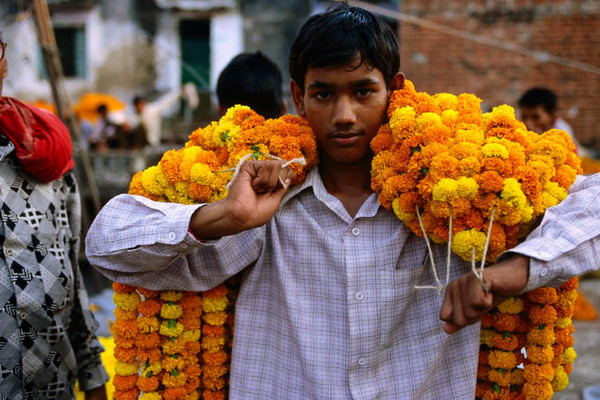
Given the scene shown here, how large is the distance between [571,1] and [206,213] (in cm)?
988

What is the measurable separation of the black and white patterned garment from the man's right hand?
2.91ft

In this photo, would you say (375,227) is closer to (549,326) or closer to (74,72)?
(549,326)

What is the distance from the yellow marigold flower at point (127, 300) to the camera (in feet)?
7.16

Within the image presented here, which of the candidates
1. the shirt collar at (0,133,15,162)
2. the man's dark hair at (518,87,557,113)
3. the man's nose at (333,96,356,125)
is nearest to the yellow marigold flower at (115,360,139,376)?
the shirt collar at (0,133,15,162)

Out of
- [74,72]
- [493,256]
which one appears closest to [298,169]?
[493,256]

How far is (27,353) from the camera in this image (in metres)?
2.25

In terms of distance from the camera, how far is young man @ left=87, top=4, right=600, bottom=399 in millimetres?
1929

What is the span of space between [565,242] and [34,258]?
2099mm

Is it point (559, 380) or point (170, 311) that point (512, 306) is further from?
point (170, 311)

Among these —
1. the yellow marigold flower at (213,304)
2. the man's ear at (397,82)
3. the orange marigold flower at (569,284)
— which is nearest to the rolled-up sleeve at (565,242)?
the orange marigold flower at (569,284)

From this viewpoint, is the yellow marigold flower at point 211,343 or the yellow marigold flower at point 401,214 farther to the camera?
the yellow marigold flower at point 211,343

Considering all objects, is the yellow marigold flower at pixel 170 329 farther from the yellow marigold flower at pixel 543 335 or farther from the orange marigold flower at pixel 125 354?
the yellow marigold flower at pixel 543 335

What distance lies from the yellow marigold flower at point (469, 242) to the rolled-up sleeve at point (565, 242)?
123 millimetres

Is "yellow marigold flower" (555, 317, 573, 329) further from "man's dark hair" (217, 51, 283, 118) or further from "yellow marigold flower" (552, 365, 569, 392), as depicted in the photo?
"man's dark hair" (217, 51, 283, 118)
